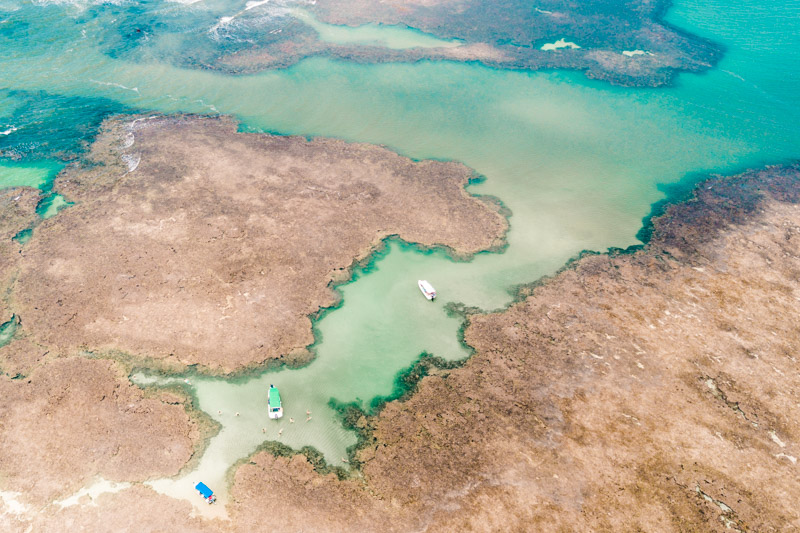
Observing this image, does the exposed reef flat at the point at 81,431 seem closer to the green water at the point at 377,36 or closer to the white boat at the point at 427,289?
the white boat at the point at 427,289

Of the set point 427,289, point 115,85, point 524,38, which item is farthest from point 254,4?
point 427,289

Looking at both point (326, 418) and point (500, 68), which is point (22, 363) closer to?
point (326, 418)

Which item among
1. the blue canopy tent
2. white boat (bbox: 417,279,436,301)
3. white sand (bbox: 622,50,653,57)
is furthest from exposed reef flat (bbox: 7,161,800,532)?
white sand (bbox: 622,50,653,57)

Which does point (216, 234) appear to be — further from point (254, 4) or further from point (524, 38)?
point (254, 4)

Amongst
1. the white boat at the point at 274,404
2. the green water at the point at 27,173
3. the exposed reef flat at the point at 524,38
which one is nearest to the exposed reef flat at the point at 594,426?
the white boat at the point at 274,404

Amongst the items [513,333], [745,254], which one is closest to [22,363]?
[513,333]
